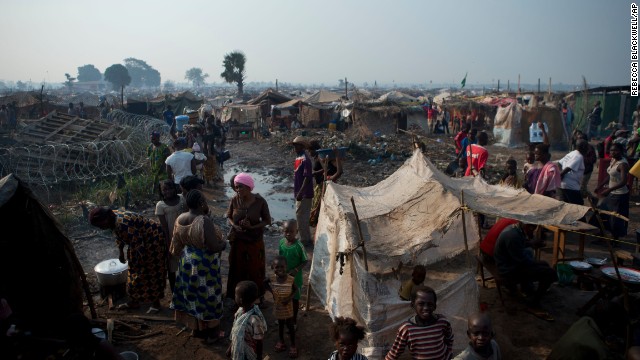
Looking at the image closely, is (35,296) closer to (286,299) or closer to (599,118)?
(286,299)

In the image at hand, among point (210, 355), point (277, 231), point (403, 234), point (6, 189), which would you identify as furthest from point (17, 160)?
point (403, 234)

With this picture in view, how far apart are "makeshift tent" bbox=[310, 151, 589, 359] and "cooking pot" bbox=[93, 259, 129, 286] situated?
2.37m

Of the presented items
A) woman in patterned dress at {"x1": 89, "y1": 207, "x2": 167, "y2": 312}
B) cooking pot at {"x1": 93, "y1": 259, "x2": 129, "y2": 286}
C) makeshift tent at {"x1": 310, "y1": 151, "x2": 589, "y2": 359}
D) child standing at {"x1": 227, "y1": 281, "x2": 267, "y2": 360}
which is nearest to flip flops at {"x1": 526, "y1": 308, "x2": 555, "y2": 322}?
makeshift tent at {"x1": 310, "y1": 151, "x2": 589, "y2": 359}

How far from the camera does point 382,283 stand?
3.94 m

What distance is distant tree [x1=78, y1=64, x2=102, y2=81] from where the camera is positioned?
462ft

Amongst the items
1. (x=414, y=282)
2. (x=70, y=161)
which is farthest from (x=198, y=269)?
(x=70, y=161)

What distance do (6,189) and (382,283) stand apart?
11.7 feet

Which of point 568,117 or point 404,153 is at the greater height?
point 568,117

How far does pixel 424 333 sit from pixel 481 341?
0.41 m

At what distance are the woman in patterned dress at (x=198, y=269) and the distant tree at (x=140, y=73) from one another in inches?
6142

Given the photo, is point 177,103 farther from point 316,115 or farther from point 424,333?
point 424,333

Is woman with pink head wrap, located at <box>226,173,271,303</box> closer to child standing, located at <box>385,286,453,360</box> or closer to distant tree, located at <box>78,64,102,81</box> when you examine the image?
child standing, located at <box>385,286,453,360</box>

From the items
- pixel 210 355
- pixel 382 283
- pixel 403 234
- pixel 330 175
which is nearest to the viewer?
pixel 382 283

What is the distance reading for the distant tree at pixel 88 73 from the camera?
140875mm
